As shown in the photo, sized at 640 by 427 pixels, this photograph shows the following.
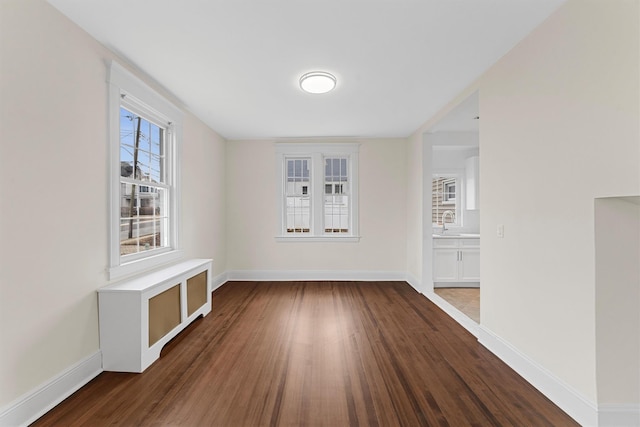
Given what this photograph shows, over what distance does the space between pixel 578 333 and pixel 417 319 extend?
5.90 feet

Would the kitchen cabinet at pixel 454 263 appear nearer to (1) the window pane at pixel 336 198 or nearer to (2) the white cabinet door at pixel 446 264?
(2) the white cabinet door at pixel 446 264

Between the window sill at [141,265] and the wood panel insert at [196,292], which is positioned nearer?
the window sill at [141,265]

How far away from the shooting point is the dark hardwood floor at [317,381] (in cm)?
178

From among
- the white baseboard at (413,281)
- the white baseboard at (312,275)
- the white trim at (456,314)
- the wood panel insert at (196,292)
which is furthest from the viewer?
the white baseboard at (312,275)

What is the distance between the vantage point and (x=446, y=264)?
474 cm

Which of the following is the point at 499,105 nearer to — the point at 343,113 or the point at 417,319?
the point at 343,113

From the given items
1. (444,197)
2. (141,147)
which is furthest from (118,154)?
(444,197)

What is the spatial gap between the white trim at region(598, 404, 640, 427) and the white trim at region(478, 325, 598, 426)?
0.04 m

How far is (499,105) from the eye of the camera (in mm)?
2527

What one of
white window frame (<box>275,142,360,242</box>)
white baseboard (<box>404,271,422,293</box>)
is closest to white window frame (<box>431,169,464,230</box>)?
white baseboard (<box>404,271,422,293</box>)

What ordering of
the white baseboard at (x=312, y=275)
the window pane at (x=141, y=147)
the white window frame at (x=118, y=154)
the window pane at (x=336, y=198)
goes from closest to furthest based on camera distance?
the white window frame at (x=118, y=154)
the window pane at (x=141, y=147)
the white baseboard at (x=312, y=275)
the window pane at (x=336, y=198)

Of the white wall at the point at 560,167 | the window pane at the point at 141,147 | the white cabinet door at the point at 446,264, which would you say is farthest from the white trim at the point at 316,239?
the white wall at the point at 560,167

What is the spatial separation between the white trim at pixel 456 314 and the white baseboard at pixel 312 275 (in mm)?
1001

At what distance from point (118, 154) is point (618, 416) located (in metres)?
4.09
